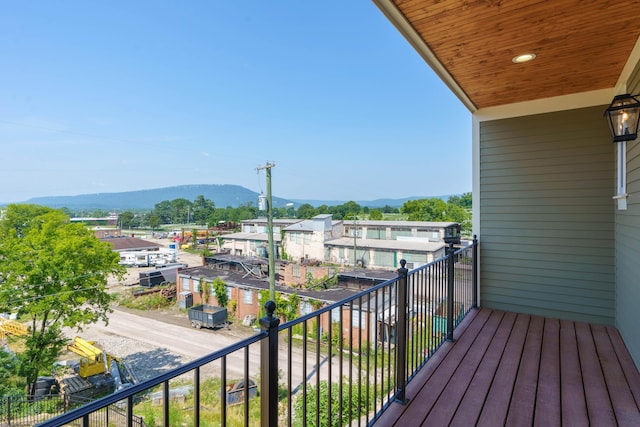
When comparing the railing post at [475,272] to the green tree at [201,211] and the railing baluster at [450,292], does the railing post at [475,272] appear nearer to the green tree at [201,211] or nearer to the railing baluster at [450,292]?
the railing baluster at [450,292]

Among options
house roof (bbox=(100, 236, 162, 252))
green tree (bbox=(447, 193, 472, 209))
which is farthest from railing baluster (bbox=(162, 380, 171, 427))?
house roof (bbox=(100, 236, 162, 252))

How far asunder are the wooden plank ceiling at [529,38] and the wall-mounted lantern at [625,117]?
0.42 metres

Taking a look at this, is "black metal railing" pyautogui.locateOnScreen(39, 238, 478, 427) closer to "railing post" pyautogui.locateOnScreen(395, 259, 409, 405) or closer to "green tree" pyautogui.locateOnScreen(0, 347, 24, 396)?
"railing post" pyautogui.locateOnScreen(395, 259, 409, 405)

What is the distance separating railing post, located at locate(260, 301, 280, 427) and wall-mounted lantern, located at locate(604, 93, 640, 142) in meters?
3.02

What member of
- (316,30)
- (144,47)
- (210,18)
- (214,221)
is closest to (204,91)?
(144,47)

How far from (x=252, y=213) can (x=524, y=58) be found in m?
14.0

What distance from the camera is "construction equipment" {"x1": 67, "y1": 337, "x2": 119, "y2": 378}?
1048 cm

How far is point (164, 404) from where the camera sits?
2.41 ft

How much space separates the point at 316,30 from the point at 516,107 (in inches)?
1010

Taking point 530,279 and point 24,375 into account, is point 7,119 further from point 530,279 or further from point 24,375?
point 530,279

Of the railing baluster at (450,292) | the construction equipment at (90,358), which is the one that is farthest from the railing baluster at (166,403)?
the construction equipment at (90,358)

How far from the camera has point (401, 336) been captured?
6.48ft

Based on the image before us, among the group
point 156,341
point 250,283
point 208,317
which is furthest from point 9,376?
point 250,283

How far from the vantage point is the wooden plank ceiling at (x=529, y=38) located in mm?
1896
